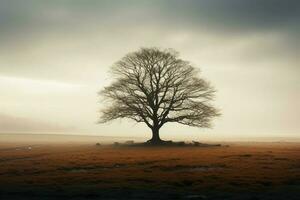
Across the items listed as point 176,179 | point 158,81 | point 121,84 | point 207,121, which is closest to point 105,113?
point 121,84

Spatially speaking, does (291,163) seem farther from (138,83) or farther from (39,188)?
(138,83)

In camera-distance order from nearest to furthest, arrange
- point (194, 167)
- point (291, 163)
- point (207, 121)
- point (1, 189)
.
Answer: point (1, 189), point (194, 167), point (291, 163), point (207, 121)

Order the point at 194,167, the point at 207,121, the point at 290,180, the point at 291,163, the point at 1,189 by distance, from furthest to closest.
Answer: the point at 207,121 < the point at 291,163 < the point at 194,167 < the point at 290,180 < the point at 1,189

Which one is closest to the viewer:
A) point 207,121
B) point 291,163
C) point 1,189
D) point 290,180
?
point 1,189

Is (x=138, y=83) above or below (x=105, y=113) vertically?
above

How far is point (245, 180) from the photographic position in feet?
129

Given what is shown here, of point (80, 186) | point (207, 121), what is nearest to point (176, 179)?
point (80, 186)

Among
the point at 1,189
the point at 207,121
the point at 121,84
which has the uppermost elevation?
the point at 121,84

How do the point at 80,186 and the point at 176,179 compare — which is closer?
the point at 80,186

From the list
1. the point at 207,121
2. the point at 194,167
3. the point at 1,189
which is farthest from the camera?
the point at 207,121

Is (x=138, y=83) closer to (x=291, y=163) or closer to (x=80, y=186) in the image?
(x=291, y=163)

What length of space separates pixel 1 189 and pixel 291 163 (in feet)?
118

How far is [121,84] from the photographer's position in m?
91.9

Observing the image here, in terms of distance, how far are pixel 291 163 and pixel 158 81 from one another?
4223 cm
